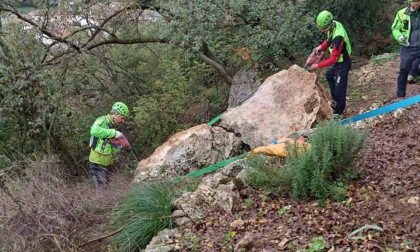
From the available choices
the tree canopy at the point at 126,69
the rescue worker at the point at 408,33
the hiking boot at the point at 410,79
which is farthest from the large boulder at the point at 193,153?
the hiking boot at the point at 410,79

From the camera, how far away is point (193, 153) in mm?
6828

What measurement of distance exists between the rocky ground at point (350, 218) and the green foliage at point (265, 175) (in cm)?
10

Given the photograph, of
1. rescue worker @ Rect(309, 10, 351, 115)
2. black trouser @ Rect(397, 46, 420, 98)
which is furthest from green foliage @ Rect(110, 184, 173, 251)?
black trouser @ Rect(397, 46, 420, 98)

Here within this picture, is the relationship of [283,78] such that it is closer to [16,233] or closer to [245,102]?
[245,102]

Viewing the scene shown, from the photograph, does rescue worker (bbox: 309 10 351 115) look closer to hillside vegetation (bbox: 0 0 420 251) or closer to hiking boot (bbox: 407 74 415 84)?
hillside vegetation (bbox: 0 0 420 251)

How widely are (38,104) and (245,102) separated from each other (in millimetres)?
4043

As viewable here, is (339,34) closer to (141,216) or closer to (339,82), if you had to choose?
(339,82)

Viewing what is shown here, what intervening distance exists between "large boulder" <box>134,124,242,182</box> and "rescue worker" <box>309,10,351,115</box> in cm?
177

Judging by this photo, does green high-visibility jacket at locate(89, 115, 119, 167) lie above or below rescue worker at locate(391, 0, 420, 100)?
below

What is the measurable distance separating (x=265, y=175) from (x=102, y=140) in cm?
321

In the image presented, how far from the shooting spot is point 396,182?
4031 mm

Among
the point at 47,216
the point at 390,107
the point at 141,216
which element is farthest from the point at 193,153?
the point at 390,107

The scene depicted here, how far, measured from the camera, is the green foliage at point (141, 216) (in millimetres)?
4609

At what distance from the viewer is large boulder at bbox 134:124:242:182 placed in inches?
264
